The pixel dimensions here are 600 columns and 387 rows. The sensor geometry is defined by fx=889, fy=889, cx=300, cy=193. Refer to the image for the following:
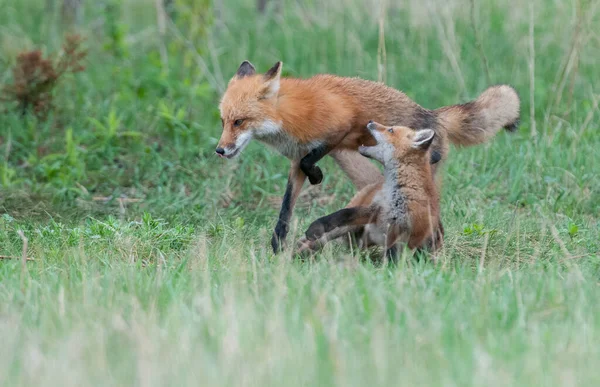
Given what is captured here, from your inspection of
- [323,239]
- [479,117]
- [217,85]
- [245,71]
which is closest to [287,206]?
[323,239]

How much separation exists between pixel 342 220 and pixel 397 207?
35 cm

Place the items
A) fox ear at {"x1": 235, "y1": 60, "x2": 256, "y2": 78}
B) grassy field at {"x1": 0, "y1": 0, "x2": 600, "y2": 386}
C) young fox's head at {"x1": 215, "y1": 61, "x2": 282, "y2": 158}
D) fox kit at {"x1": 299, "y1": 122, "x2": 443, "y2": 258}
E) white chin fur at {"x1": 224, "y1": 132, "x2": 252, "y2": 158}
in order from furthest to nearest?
1. fox ear at {"x1": 235, "y1": 60, "x2": 256, "y2": 78}
2. young fox's head at {"x1": 215, "y1": 61, "x2": 282, "y2": 158}
3. white chin fur at {"x1": 224, "y1": 132, "x2": 252, "y2": 158}
4. fox kit at {"x1": 299, "y1": 122, "x2": 443, "y2": 258}
5. grassy field at {"x1": 0, "y1": 0, "x2": 600, "y2": 386}

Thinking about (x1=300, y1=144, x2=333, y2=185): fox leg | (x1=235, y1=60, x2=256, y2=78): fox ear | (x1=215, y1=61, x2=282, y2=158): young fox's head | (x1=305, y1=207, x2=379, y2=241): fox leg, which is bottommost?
(x1=305, y1=207, x2=379, y2=241): fox leg

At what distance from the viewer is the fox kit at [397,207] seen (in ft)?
17.9

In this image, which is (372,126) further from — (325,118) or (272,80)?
(272,80)

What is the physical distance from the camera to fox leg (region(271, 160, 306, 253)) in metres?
6.13

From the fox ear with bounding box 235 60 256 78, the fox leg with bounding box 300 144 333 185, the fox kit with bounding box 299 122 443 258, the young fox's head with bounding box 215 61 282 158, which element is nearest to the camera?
the fox kit with bounding box 299 122 443 258

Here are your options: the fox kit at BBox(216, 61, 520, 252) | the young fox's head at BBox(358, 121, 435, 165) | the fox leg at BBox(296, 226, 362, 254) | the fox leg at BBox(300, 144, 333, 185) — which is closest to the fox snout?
the young fox's head at BBox(358, 121, 435, 165)

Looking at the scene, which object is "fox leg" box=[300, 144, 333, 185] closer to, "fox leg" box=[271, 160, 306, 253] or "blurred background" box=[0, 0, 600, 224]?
"fox leg" box=[271, 160, 306, 253]

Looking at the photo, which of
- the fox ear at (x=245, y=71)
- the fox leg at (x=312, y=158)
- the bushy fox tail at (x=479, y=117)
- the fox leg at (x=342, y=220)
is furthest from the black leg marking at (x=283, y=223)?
the bushy fox tail at (x=479, y=117)

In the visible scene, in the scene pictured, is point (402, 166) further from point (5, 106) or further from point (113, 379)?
point (5, 106)

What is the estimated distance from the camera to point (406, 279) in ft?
15.1

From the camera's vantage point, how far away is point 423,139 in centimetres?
559

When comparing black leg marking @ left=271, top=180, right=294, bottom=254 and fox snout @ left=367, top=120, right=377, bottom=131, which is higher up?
fox snout @ left=367, top=120, right=377, bottom=131
